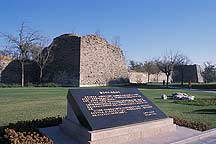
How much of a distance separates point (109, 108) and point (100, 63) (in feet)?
92.6

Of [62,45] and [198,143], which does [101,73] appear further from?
[198,143]

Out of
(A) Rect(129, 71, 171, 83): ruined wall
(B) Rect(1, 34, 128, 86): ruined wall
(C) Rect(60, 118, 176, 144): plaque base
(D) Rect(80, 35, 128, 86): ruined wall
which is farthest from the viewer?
(A) Rect(129, 71, 171, 83): ruined wall

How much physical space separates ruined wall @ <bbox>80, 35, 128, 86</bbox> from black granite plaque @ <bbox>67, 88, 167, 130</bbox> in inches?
967

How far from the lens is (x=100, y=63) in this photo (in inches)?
1367

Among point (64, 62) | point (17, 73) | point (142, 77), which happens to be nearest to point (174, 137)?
point (64, 62)

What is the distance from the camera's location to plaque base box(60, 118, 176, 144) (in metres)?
5.55

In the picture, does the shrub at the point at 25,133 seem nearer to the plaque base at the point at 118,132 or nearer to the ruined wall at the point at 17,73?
the plaque base at the point at 118,132

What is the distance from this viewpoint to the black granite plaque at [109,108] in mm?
6041

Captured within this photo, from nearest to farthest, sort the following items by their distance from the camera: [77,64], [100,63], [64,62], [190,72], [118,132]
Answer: [118,132] → [77,64] → [64,62] → [100,63] → [190,72]

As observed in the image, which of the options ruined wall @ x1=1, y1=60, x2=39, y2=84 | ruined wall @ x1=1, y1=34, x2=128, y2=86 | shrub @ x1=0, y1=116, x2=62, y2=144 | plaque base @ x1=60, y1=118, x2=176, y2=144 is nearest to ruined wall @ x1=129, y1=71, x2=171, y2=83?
ruined wall @ x1=1, y1=34, x2=128, y2=86

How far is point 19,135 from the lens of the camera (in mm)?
5934

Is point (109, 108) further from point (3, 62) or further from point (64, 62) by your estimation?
point (3, 62)

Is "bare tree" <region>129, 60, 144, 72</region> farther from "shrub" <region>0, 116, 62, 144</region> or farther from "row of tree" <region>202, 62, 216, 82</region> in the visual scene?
"shrub" <region>0, 116, 62, 144</region>

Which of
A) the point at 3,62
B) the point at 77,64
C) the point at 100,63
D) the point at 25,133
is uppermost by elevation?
the point at 100,63
